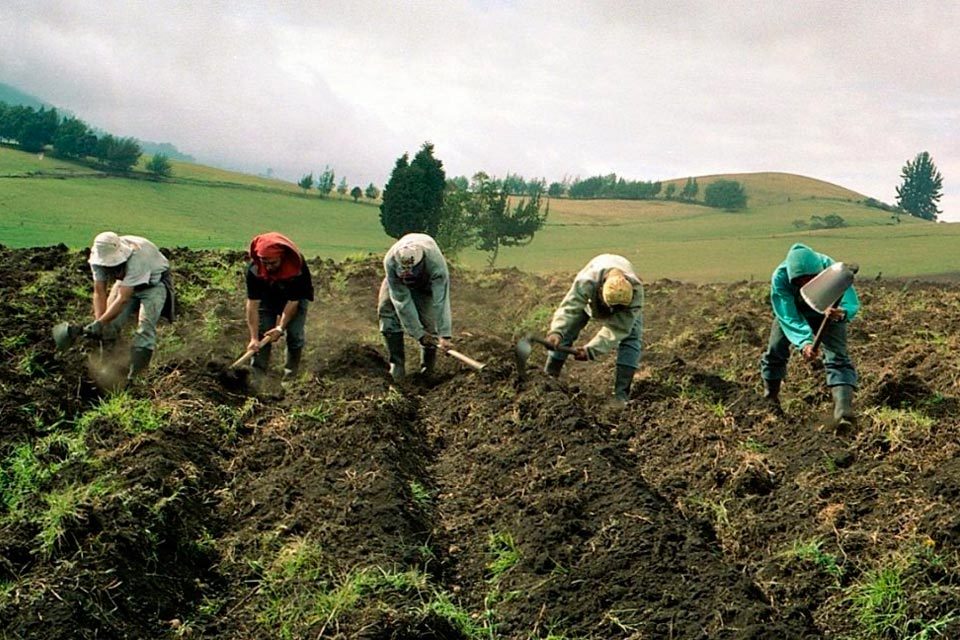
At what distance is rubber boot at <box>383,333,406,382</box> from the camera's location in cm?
814

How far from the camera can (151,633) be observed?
3.72m

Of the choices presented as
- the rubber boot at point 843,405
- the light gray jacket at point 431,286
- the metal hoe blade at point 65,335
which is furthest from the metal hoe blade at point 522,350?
the metal hoe blade at point 65,335

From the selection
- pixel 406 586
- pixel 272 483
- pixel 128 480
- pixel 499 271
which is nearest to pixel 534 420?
pixel 272 483

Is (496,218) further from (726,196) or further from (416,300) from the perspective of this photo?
(726,196)

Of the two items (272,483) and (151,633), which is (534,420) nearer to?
(272,483)

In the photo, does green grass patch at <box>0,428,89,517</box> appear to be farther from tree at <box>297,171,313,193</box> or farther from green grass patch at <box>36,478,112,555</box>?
tree at <box>297,171,313,193</box>

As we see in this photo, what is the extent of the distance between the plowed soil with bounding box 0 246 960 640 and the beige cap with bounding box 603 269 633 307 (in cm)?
87

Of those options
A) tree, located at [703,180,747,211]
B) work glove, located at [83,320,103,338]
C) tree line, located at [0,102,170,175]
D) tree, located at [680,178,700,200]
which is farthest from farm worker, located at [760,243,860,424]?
tree, located at [680,178,700,200]

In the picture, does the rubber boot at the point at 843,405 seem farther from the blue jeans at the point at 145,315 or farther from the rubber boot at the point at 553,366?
the blue jeans at the point at 145,315

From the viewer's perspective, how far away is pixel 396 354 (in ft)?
26.9

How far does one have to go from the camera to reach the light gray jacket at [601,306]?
22.7 feet

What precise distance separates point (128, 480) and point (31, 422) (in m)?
1.63

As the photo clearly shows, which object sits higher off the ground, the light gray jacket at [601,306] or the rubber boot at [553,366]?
the light gray jacket at [601,306]

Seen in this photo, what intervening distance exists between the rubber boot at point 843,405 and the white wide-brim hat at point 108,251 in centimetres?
587
